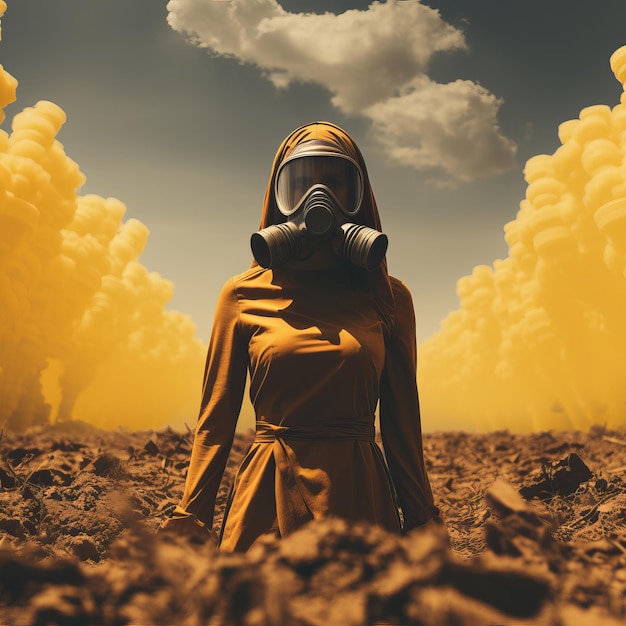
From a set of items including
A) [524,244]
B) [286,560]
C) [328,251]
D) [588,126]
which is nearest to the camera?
[286,560]

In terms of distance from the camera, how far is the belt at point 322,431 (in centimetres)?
226

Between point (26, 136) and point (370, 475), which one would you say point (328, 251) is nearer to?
point (370, 475)

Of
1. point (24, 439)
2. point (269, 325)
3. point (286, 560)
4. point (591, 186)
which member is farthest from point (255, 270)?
point (591, 186)

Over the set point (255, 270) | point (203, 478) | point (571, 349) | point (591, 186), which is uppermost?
point (591, 186)

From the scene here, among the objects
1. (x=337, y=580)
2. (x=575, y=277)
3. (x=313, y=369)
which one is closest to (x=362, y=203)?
(x=313, y=369)

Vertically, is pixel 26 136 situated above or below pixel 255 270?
A: above

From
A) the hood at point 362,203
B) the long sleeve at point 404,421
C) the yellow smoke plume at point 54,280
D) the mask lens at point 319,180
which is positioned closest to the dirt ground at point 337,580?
the long sleeve at point 404,421

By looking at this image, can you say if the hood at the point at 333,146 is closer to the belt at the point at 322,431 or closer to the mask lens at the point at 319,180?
the mask lens at the point at 319,180

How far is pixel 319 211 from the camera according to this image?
2.34 metres

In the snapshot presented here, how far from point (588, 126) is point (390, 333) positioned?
18.1m

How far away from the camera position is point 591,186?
1644 cm

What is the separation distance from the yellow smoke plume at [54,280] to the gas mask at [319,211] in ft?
45.5

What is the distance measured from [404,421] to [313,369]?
0.53m

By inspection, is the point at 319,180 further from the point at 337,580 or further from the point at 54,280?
the point at 54,280
